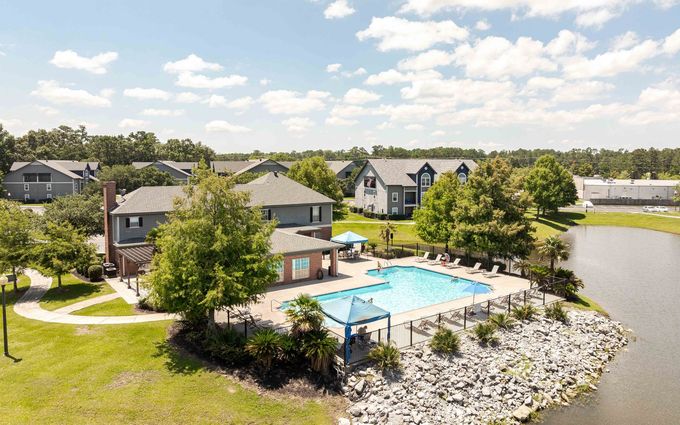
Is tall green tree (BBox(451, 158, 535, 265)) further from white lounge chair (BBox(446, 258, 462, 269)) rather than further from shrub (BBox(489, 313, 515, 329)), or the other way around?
shrub (BBox(489, 313, 515, 329))

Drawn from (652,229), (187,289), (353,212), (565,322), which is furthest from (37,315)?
(652,229)

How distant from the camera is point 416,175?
71.2m

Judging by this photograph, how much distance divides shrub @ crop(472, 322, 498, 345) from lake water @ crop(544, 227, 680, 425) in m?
4.60

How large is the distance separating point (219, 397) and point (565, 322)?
2058cm

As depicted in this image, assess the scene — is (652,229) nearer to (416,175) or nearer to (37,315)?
(416,175)

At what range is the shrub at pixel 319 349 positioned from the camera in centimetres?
1864

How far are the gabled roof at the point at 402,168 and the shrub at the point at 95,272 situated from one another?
147 feet

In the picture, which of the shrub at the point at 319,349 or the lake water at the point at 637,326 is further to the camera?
the shrub at the point at 319,349

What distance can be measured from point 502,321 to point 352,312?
389 inches

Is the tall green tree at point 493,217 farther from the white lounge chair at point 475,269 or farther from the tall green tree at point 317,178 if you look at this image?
the tall green tree at point 317,178

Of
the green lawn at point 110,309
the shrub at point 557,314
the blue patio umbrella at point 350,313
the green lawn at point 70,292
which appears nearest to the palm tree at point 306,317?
the blue patio umbrella at point 350,313

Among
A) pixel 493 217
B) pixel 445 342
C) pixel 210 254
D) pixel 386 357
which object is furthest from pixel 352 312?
A: pixel 493 217

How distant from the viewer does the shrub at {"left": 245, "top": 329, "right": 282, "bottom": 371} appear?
61.2ft

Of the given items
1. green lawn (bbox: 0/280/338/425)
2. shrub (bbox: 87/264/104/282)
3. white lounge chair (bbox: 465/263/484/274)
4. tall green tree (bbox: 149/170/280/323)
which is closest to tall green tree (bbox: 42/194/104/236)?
shrub (bbox: 87/264/104/282)
